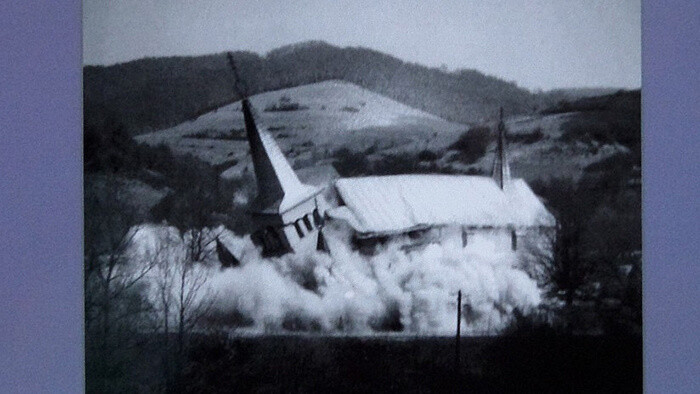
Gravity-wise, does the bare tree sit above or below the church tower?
below

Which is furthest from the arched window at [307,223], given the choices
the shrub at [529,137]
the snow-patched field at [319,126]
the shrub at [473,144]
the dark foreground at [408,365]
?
the shrub at [529,137]

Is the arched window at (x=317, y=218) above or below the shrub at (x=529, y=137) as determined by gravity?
below

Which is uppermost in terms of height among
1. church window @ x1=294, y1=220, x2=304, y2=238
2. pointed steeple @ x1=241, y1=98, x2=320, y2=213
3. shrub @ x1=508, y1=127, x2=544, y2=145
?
shrub @ x1=508, y1=127, x2=544, y2=145

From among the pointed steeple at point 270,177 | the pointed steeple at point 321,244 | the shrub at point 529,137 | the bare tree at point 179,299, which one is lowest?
the bare tree at point 179,299

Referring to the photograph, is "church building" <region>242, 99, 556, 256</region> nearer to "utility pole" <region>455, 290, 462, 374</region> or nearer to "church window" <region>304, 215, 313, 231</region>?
"church window" <region>304, 215, 313, 231</region>

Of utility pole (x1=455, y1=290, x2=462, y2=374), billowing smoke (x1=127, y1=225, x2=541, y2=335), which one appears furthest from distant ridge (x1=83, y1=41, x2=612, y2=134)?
utility pole (x1=455, y1=290, x2=462, y2=374)

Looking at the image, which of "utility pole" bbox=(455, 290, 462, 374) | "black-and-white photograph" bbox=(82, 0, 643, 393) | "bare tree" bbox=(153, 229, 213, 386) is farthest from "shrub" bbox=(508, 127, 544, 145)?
"bare tree" bbox=(153, 229, 213, 386)

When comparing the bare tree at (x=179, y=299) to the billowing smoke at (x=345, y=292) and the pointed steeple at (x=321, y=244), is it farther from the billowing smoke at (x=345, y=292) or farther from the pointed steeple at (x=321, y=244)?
the pointed steeple at (x=321, y=244)
